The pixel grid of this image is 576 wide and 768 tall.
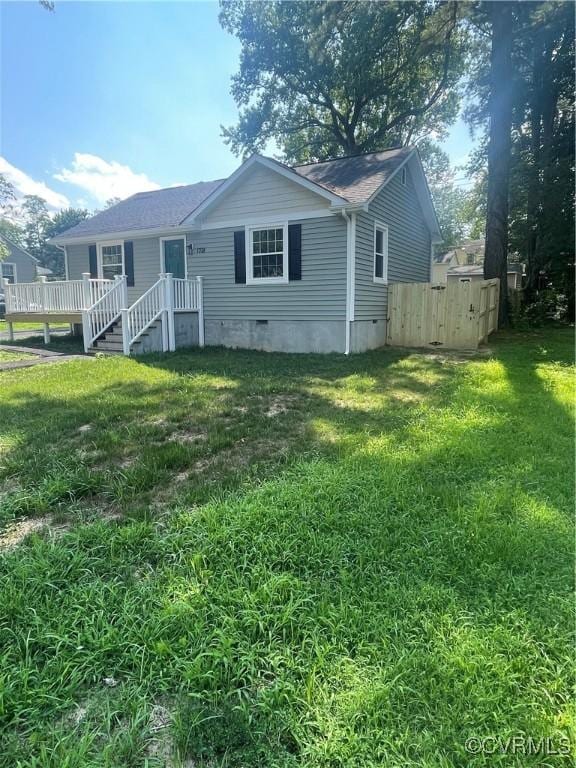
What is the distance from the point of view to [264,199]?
35.8ft

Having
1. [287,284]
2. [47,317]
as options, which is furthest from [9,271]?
[287,284]

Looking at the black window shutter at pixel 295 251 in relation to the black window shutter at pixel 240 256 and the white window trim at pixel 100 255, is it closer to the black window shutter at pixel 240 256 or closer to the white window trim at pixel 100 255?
the black window shutter at pixel 240 256

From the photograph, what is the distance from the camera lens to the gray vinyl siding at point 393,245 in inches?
412

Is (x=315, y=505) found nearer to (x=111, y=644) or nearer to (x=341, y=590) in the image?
(x=341, y=590)

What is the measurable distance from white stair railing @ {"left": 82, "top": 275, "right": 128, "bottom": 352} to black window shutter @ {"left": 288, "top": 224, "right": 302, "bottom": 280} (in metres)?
4.15

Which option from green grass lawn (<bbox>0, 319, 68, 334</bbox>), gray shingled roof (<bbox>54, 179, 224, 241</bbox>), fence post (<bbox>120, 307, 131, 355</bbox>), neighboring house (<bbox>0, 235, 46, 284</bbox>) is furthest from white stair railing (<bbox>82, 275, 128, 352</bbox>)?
neighboring house (<bbox>0, 235, 46, 284</bbox>)

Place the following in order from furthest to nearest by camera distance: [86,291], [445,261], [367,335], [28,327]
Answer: [445,261], [28,327], [86,291], [367,335]

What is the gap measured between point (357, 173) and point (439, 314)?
4114mm

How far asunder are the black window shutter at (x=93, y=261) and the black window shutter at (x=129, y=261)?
1.36 m

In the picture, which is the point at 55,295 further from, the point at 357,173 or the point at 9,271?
the point at 9,271

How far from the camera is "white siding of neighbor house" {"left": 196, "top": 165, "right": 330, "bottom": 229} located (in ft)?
34.0

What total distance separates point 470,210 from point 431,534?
3059 centimetres

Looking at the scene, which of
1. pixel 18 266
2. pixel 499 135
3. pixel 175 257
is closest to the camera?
pixel 175 257

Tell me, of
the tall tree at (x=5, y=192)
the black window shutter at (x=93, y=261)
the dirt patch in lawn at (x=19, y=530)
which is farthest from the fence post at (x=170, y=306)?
the tall tree at (x=5, y=192)
